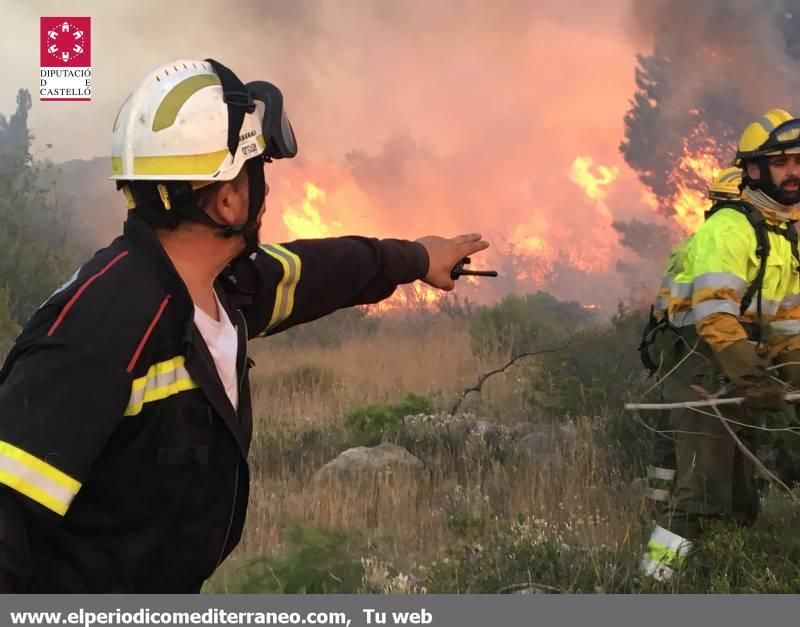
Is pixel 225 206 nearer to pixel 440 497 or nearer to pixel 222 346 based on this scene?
pixel 222 346

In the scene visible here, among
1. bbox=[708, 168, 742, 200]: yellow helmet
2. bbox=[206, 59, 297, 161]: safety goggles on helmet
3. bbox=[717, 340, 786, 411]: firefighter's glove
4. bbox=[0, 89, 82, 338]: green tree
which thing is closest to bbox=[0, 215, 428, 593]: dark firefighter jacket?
bbox=[206, 59, 297, 161]: safety goggles on helmet

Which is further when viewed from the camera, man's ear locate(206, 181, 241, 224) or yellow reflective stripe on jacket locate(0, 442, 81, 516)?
man's ear locate(206, 181, 241, 224)

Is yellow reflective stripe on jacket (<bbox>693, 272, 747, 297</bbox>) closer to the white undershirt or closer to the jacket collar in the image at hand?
the white undershirt

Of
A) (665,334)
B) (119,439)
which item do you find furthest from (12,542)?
(665,334)

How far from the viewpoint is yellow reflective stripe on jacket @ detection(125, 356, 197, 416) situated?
1683 millimetres

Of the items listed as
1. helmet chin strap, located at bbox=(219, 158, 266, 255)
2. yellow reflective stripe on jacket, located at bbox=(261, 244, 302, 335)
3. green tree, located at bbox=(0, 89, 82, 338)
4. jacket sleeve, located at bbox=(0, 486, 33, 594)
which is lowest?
green tree, located at bbox=(0, 89, 82, 338)

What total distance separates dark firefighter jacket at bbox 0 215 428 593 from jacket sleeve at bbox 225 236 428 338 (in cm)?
27

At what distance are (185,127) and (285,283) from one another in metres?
0.60

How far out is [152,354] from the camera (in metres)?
1.71

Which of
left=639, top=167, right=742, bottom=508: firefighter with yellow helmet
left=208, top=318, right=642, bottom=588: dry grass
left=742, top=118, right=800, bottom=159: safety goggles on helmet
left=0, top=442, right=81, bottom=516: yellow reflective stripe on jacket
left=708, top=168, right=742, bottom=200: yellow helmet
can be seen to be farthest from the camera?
left=208, top=318, right=642, bottom=588: dry grass

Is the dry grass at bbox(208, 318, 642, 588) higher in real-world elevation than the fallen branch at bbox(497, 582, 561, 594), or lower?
lower

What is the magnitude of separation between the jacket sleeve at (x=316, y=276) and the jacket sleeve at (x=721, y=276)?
5.15ft

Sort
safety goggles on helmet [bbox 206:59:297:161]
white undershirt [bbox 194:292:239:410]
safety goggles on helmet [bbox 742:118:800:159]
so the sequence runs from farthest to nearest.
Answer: safety goggles on helmet [bbox 742:118:800:159] < safety goggles on helmet [bbox 206:59:297:161] < white undershirt [bbox 194:292:239:410]

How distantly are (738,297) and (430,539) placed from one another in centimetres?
219
